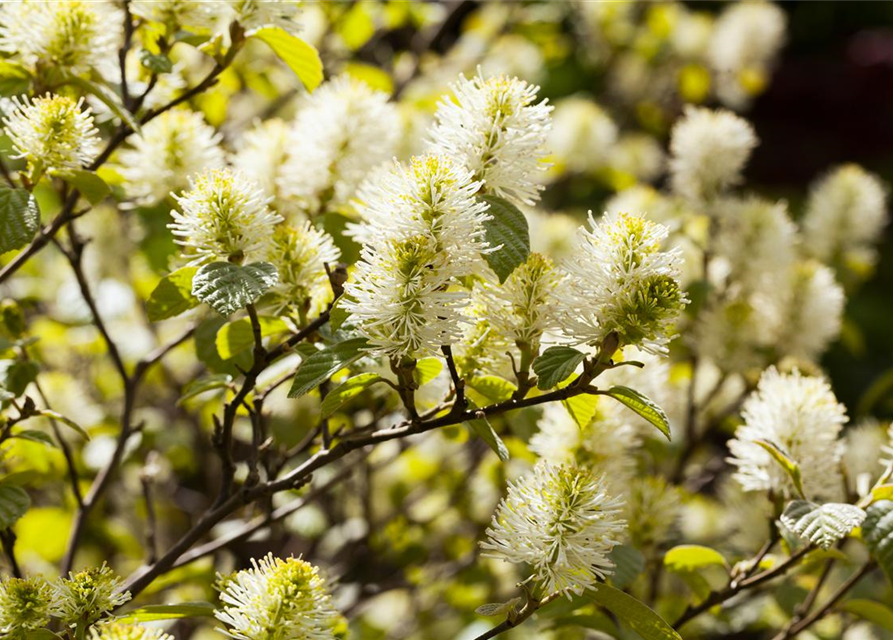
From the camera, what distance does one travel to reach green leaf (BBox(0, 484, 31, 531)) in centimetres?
93

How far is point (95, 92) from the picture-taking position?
1017mm

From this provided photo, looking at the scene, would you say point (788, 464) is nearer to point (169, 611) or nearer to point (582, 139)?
point (169, 611)

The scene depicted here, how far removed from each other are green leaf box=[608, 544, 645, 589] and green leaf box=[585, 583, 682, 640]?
15 centimetres

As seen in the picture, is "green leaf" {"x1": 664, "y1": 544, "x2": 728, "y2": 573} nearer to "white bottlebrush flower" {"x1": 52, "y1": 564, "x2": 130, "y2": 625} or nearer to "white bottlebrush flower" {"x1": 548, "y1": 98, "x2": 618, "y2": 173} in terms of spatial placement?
"white bottlebrush flower" {"x1": 52, "y1": 564, "x2": 130, "y2": 625}

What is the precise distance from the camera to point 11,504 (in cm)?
95

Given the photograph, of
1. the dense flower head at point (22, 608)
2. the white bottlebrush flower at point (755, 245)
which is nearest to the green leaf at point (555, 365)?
the dense flower head at point (22, 608)

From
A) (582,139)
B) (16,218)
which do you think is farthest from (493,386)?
(582,139)

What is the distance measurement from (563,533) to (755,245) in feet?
3.51

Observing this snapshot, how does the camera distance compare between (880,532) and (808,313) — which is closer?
(880,532)

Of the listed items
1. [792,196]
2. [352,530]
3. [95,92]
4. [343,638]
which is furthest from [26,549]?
[792,196]

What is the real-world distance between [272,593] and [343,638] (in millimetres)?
331

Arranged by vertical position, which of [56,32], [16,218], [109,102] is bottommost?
[16,218]

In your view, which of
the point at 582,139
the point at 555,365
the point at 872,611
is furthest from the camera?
the point at 582,139

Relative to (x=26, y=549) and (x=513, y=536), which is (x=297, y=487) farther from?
(x=26, y=549)
